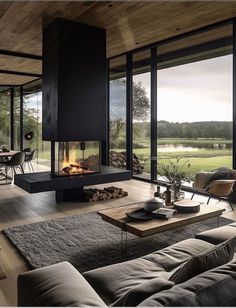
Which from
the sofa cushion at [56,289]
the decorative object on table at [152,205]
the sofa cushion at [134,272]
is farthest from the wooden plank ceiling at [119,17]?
the sofa cushion at [56,289]

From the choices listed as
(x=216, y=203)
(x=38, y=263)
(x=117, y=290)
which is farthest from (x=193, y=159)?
(x=117, y=290)

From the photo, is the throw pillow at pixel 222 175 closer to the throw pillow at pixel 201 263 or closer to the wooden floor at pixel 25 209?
the wooden floor at pixel 25 209

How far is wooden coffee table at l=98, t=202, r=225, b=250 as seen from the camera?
2.82 metres

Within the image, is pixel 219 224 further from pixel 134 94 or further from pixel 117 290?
pixel 134 94

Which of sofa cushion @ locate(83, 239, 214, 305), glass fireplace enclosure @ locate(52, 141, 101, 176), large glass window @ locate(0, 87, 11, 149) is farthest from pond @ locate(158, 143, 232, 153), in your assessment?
large glass window @ locate(0, 87, 11, 149)

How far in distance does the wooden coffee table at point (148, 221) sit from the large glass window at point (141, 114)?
12.6ft

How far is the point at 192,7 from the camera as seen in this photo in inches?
179

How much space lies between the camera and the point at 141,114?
7293 millimetres

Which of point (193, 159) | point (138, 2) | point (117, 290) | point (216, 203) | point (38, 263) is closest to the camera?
point (117, 290)

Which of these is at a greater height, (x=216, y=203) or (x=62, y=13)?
(x=62, y=13)

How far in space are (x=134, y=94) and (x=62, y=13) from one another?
3.18 metres

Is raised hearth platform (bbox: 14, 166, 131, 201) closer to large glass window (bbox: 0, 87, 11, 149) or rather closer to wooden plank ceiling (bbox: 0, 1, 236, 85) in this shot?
wooden plank ceiling (bbox: 0, 1, 236, 85)

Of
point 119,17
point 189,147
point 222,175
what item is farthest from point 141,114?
point 222,175

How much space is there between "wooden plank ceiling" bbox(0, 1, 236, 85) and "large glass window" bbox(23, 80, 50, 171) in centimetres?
491
